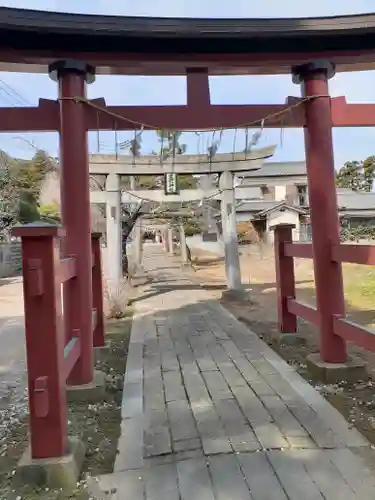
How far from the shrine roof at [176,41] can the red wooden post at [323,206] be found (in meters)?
0.23

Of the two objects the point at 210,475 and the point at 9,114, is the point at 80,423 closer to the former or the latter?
the point at 210,475

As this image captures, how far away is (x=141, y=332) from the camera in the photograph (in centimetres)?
615

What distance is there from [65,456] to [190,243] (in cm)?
3269

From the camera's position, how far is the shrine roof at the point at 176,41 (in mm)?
3613

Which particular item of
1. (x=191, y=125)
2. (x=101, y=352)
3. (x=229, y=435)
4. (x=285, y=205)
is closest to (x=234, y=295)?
(x=101, y=352)

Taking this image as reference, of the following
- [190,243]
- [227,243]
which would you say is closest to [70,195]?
[227,243]

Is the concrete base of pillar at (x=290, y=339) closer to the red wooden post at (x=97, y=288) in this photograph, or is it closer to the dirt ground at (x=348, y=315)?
the dirt ground at (x=348, y=315)

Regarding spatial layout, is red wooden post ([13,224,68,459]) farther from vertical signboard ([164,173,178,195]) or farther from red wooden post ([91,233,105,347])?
vertical signboard ([164,173,178,195])

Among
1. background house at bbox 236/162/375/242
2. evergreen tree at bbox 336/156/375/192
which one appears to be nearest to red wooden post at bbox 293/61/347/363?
background house at bbox 236/162/375/242

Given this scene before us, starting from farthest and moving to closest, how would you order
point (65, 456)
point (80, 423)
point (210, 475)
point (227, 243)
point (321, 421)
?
point (227, 243) < point (80, 423) < point (321, 421) < point (65, 456) < point (210, 475)

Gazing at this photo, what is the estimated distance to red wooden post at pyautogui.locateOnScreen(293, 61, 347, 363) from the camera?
12.8 ft

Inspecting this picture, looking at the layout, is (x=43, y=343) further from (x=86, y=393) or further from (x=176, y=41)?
(x=176, y=41)

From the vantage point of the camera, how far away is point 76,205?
12.2 ft

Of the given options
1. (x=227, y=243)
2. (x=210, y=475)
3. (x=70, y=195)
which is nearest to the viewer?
(x=210, y=475)
